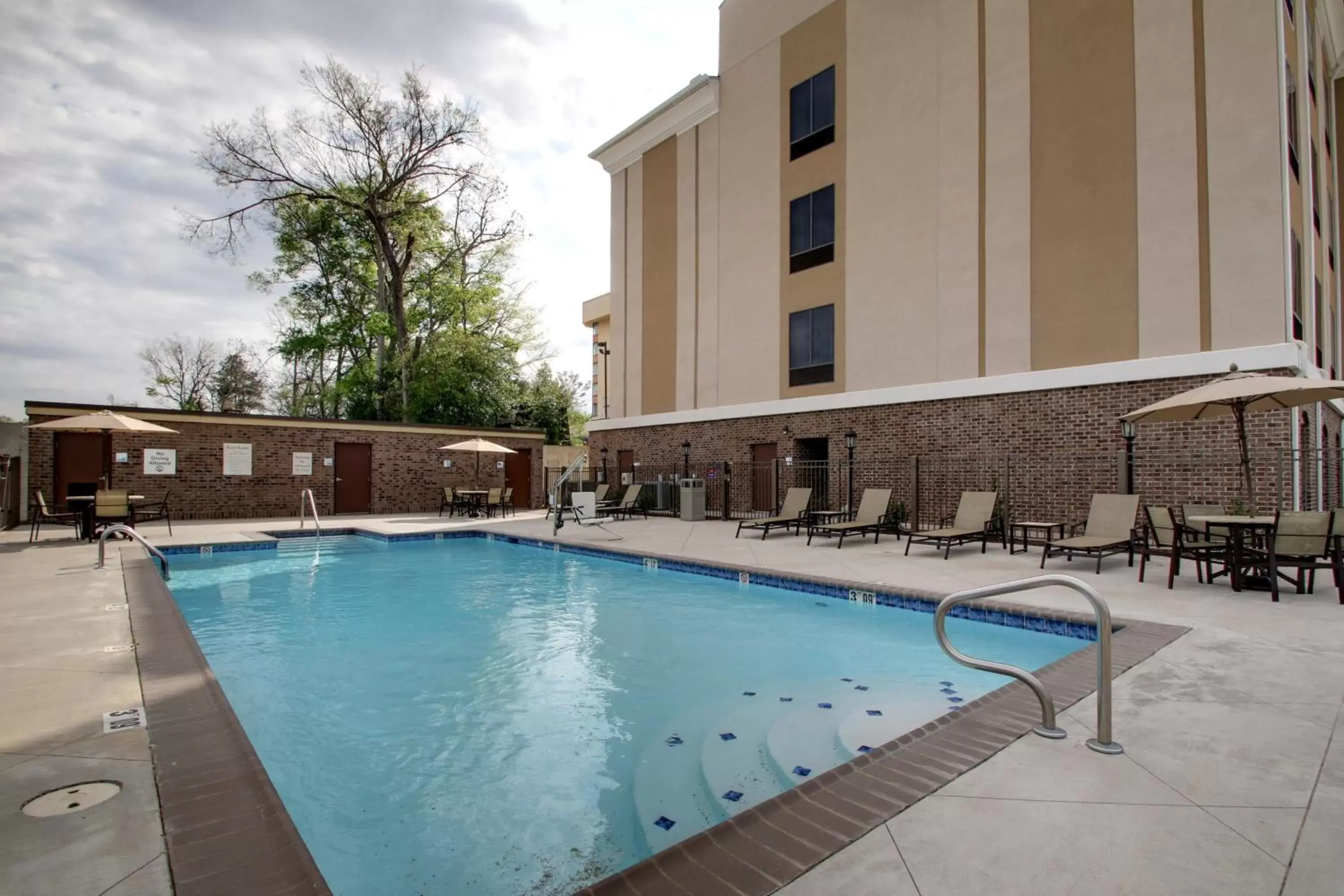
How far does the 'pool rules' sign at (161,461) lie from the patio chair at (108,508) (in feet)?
13.9

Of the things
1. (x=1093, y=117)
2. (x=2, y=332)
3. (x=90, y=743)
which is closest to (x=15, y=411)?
(x=2, y=332)

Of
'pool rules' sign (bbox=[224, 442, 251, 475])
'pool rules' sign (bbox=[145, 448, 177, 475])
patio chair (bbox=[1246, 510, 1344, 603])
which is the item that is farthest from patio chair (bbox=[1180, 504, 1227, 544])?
'pool rules' sign (bbox=[145, 448, 177, 475])

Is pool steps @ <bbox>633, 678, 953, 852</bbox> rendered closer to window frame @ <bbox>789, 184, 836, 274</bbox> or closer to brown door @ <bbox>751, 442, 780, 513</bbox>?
brown door @ <bbox>751, 442, 780, 513</bbox>

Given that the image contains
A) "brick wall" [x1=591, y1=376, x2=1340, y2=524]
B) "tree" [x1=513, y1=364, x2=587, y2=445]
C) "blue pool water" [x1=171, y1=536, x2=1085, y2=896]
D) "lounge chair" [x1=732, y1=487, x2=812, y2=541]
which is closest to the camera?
"blue pool water" [x1=171, y1=536, x2=1085, y2=896]

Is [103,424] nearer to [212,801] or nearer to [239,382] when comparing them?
[212,801]

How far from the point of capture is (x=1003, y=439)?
11.9 meters

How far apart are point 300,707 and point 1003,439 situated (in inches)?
458

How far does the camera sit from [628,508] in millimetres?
16781

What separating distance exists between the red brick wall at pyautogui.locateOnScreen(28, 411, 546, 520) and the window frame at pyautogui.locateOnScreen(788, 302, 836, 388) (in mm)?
9631

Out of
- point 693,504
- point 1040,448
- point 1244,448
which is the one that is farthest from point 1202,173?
point 693,504

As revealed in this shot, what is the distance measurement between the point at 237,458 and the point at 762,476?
13010 mm

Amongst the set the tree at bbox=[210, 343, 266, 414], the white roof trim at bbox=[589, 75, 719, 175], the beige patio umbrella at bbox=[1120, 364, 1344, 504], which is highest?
the white roof trim at bbox=[589, 75, 719, 175]

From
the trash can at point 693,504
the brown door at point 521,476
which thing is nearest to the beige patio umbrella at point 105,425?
the brown door at point 521,476

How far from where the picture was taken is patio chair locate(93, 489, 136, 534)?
10570mm
